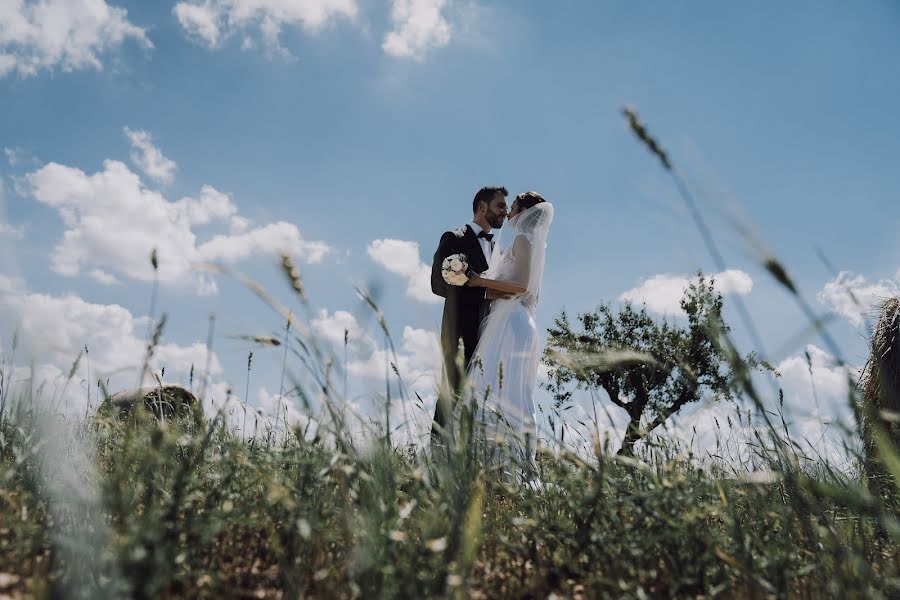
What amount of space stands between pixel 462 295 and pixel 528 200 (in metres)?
1.24

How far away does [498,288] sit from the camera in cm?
645

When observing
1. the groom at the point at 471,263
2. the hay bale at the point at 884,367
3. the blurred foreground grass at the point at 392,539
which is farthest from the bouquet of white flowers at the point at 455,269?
the hay bale at the point at 884,367

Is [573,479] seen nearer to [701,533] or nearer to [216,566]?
[701,533]

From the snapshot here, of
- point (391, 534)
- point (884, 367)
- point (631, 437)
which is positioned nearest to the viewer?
point (391, 534)

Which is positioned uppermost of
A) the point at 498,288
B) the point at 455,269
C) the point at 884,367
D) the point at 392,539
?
the point at 455,269

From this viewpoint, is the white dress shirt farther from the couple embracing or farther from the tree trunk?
the tree trunk

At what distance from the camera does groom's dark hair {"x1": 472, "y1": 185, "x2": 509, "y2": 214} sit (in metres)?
7.29

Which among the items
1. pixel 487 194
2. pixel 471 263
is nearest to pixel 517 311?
pixel 471 263

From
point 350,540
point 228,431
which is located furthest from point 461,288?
point 350,540

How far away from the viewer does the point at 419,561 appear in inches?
81.2

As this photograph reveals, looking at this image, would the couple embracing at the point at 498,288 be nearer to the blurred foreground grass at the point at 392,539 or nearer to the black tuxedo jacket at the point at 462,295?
the black tuxedo jacket at the point at 462,295

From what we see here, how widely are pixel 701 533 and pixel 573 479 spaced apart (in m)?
0.56

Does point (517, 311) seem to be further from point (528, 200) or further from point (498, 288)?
point (528, 200)

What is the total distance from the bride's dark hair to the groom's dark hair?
0.42 metres
